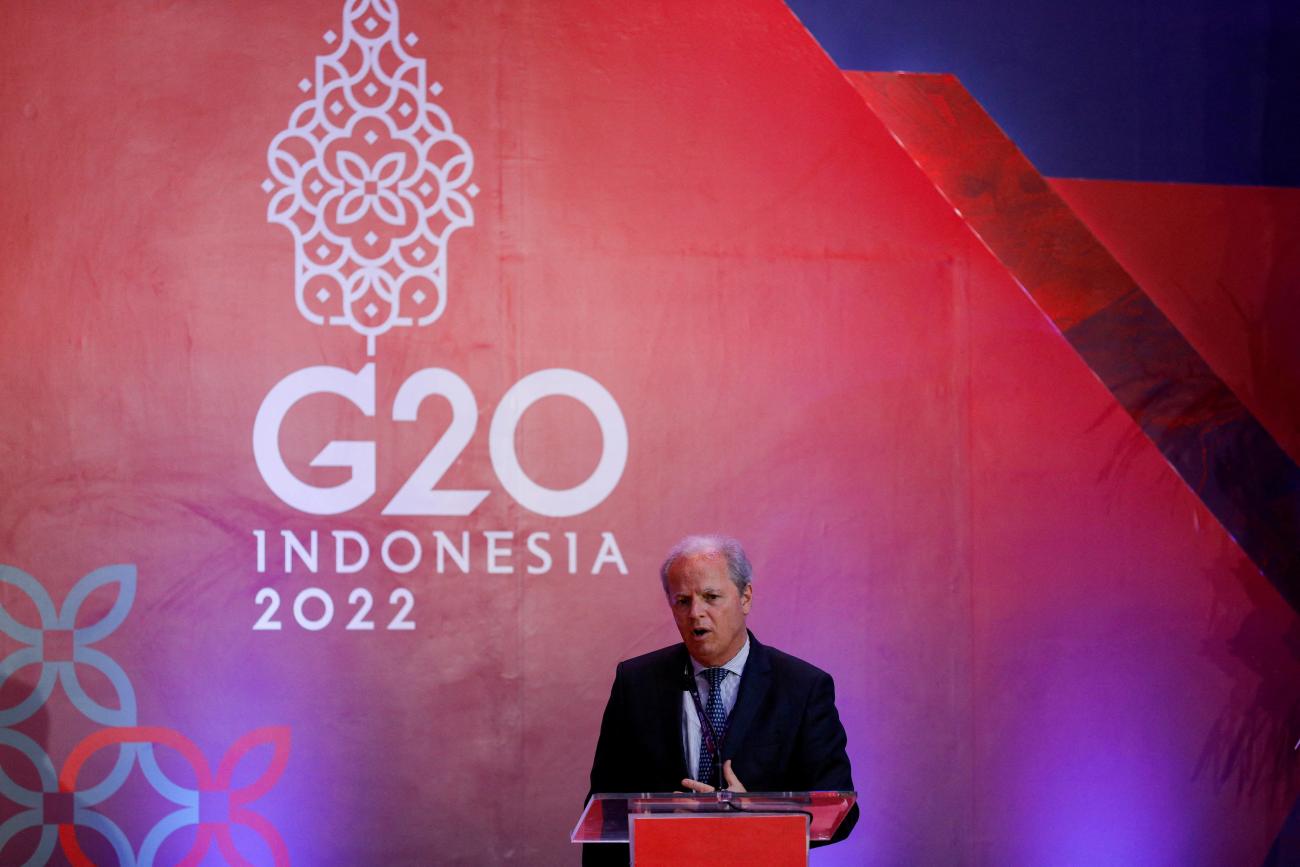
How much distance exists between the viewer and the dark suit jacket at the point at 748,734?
2854mm

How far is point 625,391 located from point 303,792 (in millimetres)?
1738

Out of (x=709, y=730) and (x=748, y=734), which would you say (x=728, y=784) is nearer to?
(x=709, y=730)

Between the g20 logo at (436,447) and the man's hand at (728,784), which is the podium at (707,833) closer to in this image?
the man's hand at (728,784)

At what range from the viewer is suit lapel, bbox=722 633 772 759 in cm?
285

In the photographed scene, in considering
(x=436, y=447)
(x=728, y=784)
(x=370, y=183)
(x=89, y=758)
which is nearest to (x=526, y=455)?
(x=436, y=447)

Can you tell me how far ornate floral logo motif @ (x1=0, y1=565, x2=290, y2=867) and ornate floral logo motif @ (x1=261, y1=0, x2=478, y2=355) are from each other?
1.22m

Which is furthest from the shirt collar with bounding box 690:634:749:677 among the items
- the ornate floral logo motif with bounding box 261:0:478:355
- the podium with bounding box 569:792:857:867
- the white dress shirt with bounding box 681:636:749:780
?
the ornate floral logo motif with bounding box 261:0:478:355

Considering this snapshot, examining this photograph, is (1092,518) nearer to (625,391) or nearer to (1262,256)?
(1262,256)

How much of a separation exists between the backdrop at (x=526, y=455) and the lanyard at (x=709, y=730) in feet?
4.55

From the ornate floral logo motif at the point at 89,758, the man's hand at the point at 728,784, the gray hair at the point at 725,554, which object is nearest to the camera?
the man's hand at the point at 728,784

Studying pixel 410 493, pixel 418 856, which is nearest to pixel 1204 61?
pixel 410 493

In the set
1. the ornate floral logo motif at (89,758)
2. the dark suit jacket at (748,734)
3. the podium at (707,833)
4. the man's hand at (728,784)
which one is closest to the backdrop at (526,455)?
the ornate floral logo motif at (89,758)

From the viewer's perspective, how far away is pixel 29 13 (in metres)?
4.16

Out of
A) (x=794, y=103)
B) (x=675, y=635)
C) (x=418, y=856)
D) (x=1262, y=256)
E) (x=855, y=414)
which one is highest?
(x=794, y=103)
